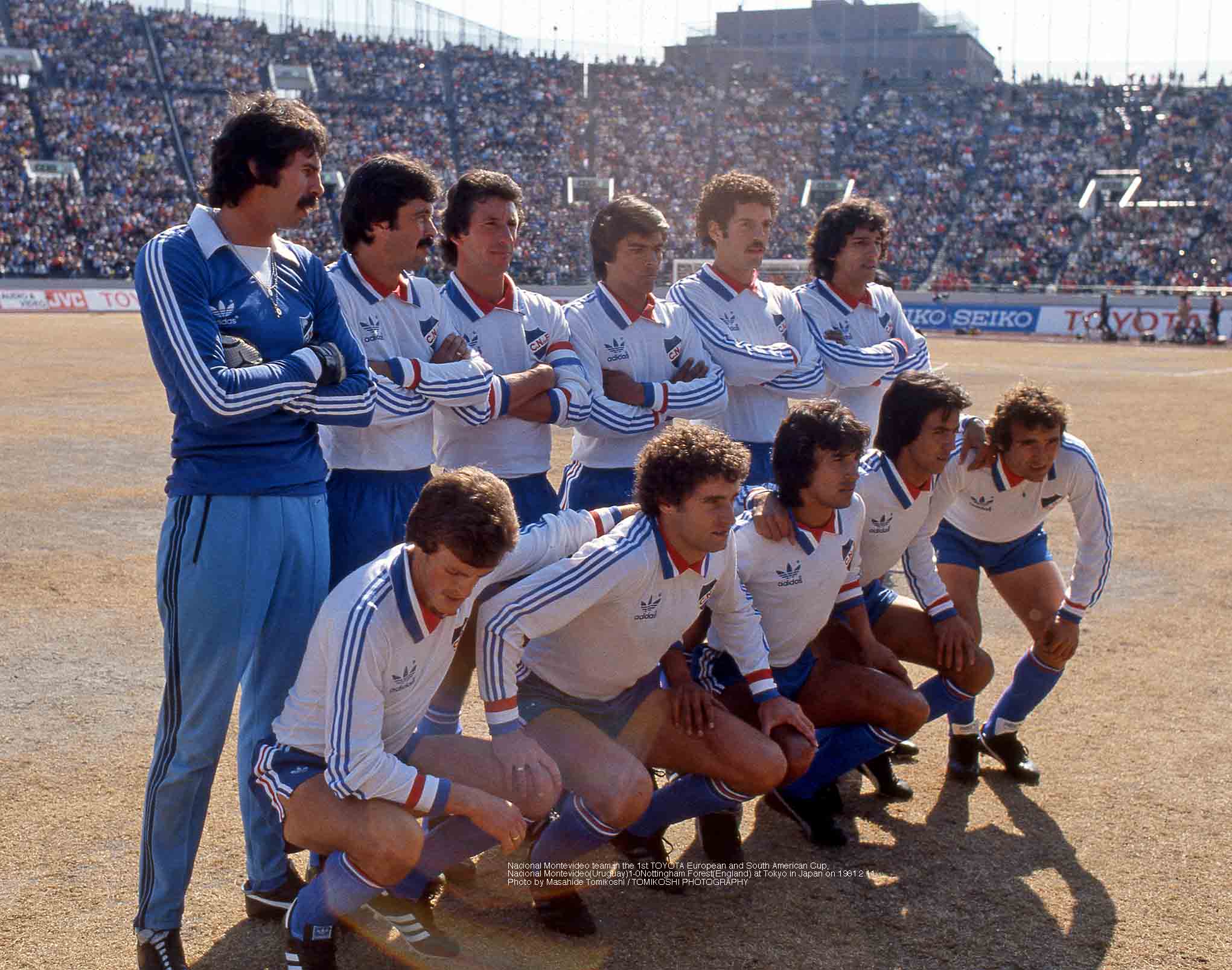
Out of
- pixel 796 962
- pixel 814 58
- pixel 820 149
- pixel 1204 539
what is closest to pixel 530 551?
pixel 796 962

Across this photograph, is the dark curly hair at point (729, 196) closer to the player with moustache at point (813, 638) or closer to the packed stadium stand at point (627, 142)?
Answer: the player with moustache at point (813, 638)

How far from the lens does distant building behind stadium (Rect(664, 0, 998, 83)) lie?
6562 cm

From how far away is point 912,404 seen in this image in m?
5.21

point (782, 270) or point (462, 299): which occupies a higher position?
point (782, 270)

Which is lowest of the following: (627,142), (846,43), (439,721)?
(439,721)

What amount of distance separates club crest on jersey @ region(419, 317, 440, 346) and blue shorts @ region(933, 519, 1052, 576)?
2.69 meters

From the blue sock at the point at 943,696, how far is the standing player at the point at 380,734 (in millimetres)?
2156

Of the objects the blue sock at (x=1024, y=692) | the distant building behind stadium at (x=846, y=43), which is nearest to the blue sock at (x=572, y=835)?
the blue sock at (x=1024, y=692)

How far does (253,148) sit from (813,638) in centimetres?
Result: 293

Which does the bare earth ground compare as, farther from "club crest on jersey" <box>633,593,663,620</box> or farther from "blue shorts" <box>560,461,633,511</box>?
"blue shorts" <box>560,461,633,511</box>

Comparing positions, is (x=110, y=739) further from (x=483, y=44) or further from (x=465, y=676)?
(x=483, y=44)

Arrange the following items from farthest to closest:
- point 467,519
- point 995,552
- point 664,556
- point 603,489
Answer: point 995,552 < point 603,489 < point 664,556 < point 467,519

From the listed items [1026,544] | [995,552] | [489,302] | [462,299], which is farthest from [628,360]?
[1026,544]

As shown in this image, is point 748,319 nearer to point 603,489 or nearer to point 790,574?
point 603,489
